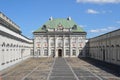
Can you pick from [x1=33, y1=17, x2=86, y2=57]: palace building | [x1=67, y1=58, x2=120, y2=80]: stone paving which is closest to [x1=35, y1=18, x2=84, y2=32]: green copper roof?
[x1=33, y1=17, x2=86, y2=57]: palace building

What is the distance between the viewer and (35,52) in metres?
93.9

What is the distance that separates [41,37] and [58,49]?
23.2ft

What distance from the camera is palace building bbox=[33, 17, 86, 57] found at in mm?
93750

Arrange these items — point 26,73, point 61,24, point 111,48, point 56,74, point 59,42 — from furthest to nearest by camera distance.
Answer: point 61,24
point 59,42
point 111,48
point 26,73
point 56,74

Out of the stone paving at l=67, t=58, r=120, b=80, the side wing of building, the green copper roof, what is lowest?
the stone paving at l=67, t=58, r=120, b=80

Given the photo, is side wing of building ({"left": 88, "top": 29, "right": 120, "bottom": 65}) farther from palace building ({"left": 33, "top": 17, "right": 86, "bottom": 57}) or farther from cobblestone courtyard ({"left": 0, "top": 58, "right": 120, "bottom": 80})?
palace building ({"left": 33, "top": 17, "right": 86, "bottom": 57})

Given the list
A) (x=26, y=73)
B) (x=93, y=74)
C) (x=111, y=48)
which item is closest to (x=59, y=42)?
(x=111, y=48)

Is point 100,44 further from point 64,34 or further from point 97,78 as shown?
point 97,78

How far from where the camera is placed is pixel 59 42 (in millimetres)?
94438

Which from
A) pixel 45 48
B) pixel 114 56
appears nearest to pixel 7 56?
pixel 114 56

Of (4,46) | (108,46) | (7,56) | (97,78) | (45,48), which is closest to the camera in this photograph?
(97,78)

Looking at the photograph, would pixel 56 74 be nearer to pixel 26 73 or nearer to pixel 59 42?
pixel 26 73

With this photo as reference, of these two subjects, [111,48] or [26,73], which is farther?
[111,48]

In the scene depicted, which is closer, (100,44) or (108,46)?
(108,46)
